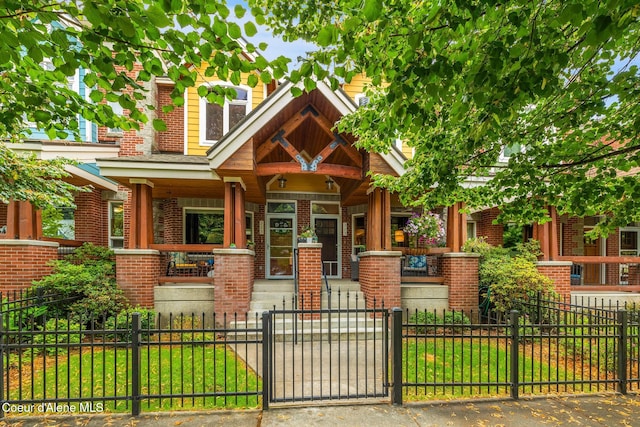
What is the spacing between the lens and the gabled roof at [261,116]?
777cm

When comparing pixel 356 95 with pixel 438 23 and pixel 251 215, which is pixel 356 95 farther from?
pixel 438 23

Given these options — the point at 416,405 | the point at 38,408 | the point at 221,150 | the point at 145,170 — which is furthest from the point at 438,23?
the point at 145,170

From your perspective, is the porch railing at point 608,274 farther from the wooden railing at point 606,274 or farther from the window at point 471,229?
the window at point 471,229

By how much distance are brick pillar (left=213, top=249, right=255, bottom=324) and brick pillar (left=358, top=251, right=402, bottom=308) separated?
3198 mm

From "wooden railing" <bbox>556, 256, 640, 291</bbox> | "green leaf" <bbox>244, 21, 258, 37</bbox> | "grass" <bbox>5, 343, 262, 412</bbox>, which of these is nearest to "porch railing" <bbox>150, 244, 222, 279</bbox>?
"grass" <bbox>5, 343, 262, 412</bbox>

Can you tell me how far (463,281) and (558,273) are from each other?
3.00 metres

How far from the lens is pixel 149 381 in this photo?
14.5ft

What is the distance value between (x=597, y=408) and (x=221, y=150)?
8.21 m

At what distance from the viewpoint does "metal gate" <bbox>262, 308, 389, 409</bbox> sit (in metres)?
4.61

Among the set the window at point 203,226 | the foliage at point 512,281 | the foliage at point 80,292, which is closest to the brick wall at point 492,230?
the foliage at point 512,281

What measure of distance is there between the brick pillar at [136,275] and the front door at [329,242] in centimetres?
588

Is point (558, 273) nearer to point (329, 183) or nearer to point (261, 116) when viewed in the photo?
point (329, 183)

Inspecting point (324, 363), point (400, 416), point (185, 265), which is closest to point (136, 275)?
point (185, 265)

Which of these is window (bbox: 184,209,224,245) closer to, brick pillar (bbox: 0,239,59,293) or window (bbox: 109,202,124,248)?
window (bbox: 109,202,124,248)
